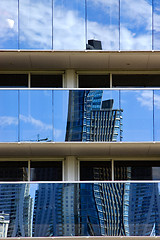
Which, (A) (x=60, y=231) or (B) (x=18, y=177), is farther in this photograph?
(B) (x=18, y=177)

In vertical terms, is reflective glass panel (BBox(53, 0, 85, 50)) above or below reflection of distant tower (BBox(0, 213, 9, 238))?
above

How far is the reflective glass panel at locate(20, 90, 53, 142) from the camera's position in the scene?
78.5 feet

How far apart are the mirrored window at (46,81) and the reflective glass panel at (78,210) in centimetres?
415

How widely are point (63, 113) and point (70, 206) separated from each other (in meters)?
2.80

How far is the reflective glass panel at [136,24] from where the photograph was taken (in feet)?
81.0

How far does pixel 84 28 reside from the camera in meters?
24.7

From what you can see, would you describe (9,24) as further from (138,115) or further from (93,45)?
(138,115)

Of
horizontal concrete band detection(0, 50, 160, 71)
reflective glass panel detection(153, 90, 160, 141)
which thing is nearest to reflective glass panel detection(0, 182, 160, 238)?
reflective glass panel detection(153, 90, 160, 141)

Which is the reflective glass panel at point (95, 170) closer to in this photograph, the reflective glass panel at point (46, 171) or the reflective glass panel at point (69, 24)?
the reflective glass panel at point (46, 171)

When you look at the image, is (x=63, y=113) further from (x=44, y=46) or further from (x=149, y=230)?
(x=149, y=230)

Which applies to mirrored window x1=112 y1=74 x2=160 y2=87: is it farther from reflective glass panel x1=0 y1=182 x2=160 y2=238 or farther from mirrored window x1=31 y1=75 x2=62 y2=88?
reflective glass panel x1=0 y1=182 x2=160 y2=238

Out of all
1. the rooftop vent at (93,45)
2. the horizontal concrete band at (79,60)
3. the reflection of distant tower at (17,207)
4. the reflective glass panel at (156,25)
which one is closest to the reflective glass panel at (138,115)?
the horizontal concrete band at (79,60)

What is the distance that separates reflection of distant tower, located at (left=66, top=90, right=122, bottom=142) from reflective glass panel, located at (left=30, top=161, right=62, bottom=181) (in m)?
1.94

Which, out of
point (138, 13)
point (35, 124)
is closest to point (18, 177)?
point (35, 124)
